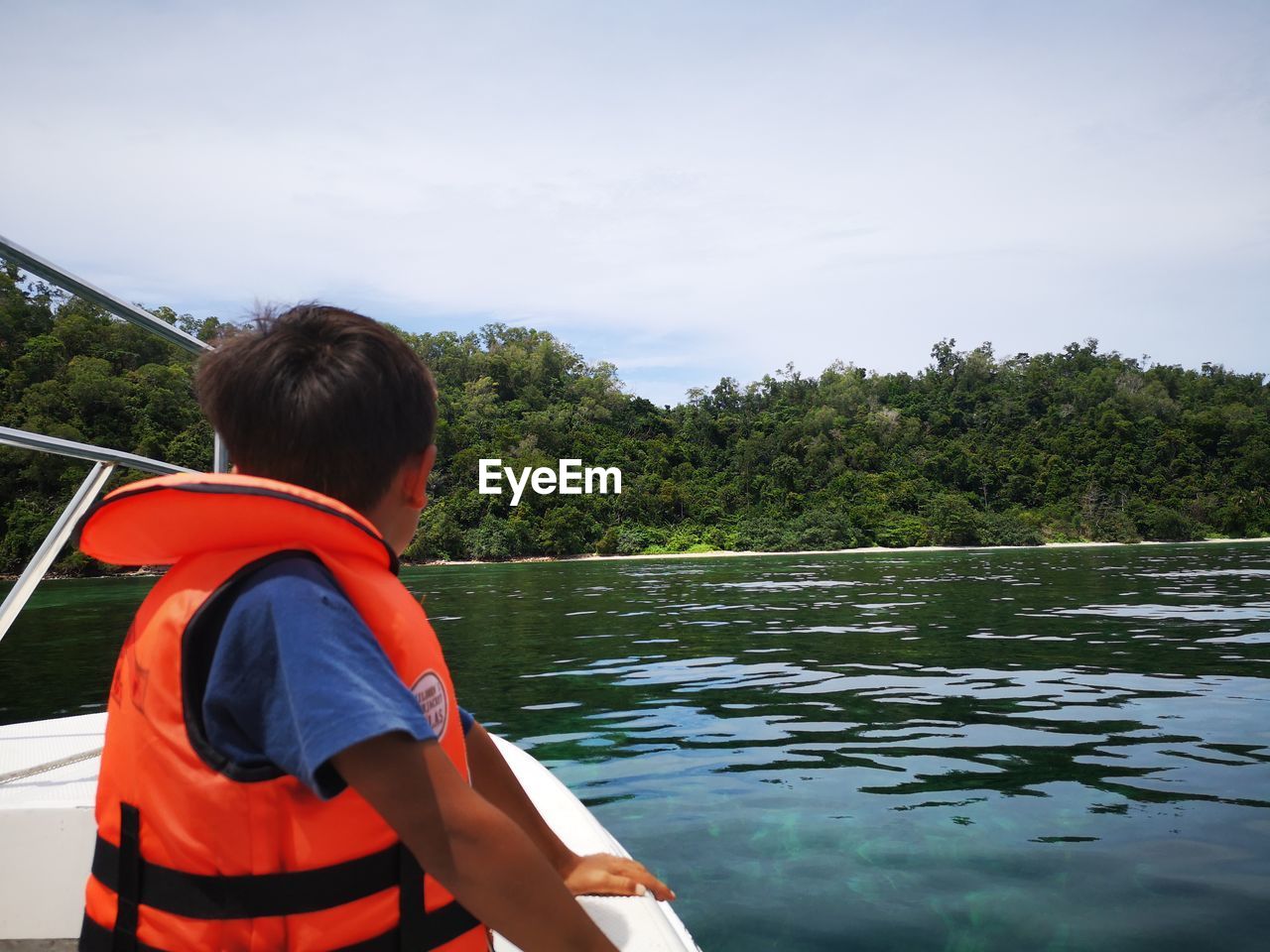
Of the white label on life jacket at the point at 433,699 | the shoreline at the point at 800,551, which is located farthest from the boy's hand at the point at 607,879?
the shoreline at the point at 800,551

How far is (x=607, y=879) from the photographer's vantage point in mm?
1404

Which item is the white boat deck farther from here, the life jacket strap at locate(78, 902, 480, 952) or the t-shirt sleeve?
the t-shirt sleeve

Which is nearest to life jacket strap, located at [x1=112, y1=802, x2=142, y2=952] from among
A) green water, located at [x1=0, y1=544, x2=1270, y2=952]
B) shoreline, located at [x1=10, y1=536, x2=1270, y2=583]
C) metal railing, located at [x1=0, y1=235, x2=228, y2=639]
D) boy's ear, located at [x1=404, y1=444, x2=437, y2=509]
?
boy's ear, located at [x1=404, y1=444, x2=437, y2=509]

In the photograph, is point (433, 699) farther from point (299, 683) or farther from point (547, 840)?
point (547, 840)

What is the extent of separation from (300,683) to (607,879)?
827 mm

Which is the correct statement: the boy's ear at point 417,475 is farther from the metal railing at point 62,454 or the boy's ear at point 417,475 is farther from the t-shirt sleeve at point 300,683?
the metal railing at point 62,454

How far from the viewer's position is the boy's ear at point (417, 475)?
1006mm

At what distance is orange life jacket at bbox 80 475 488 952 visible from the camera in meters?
0.82

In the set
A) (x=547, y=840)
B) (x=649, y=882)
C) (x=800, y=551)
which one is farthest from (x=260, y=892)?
(x=800, y=551)

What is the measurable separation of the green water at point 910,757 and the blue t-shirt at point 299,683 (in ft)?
6.71

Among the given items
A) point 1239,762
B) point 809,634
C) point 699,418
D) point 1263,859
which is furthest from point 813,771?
point 699,418

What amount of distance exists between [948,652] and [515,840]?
7397 mm

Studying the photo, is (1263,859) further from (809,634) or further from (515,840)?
(809,634)

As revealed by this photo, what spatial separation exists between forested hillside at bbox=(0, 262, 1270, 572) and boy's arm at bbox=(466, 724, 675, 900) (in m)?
28.6
